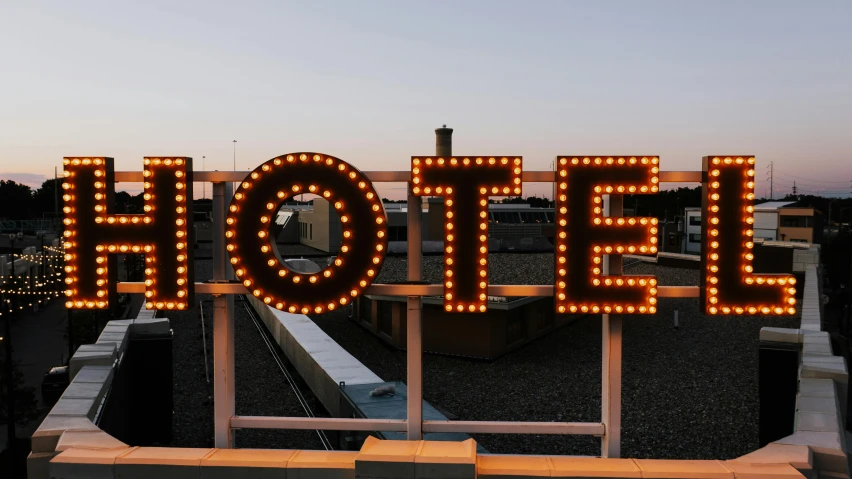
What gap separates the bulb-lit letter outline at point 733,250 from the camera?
9438 mm

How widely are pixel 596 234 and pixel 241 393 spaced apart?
14818 mm

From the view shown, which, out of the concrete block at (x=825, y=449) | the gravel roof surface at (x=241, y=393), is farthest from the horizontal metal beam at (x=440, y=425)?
the gravel roof surface at (x=241, y=393)

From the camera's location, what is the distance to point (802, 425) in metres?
9.33

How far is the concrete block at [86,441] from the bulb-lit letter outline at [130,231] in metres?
2.05

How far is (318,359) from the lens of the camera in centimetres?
1944

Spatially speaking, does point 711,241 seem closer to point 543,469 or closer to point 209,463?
point 543,469

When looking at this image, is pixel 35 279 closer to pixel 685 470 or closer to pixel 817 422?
pixel 685 470

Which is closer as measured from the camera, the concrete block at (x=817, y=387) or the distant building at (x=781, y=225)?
the concrete block at (x=817, y=387)

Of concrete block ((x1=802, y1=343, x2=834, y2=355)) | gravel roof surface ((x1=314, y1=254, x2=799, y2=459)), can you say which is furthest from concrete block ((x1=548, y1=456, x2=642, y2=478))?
gravel roof surface ((x1=314, y1=254, x2=799, y2=459))

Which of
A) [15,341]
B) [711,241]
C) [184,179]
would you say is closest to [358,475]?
[184,179]

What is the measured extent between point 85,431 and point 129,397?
5372mm

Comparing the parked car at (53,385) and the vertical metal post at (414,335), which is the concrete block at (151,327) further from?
the parked car at (53,385)

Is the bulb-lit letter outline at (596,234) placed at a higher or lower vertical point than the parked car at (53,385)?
higher

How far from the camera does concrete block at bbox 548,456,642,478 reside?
7.46 metres
